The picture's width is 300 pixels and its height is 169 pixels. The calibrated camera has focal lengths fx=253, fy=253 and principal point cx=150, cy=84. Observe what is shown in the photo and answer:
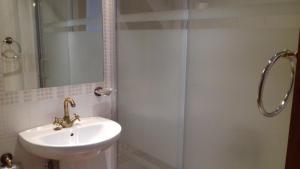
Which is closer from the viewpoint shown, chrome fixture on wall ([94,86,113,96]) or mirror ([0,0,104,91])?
mirror ([0,0,104,91])

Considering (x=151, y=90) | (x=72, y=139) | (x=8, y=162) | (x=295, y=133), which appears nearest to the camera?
(x=295, y=133)

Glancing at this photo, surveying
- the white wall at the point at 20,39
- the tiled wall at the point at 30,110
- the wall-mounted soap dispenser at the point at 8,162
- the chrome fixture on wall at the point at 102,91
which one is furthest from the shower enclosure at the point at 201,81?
the wall-mounted soap dispenser at the point at 8,162

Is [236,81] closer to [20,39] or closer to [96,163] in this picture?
[96,163]

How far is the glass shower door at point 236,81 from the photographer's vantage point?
4.24 feet

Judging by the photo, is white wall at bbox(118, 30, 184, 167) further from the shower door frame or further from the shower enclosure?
the shower door frame

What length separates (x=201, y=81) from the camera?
171 cm

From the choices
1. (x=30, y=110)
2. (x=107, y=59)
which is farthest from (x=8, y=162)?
(x=107, y=59)

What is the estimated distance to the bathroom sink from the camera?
4.00ft

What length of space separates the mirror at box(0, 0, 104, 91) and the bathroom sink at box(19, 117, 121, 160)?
0.27 meters

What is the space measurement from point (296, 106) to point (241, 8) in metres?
0.87

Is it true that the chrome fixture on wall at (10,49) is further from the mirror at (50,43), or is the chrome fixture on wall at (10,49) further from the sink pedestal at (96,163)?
the sink pedestal at (96,163)

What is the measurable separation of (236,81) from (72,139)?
1026mm

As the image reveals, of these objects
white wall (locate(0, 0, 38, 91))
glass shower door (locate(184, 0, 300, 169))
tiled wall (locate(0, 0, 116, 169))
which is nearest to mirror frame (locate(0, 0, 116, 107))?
tiled wall (locate(0, 0, 116, 169))

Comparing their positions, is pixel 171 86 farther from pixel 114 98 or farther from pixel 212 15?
pixel 212 15
